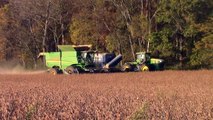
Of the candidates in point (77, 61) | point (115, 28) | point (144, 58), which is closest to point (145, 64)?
point (144, 58)

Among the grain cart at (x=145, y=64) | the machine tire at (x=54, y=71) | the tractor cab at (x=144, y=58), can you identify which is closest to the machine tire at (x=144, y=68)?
the grain cart at (x=145, y=64)

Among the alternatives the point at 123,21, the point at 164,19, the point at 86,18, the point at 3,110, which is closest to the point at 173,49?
the point at 164,19

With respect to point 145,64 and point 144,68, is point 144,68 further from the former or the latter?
point 145,64

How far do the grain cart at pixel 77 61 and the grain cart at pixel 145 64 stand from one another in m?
1.07

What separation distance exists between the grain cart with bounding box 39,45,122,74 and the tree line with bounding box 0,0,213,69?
581 cm

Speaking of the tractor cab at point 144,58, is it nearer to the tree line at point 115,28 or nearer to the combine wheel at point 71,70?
the tree line at point 115,28

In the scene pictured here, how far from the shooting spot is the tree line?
1390 inches

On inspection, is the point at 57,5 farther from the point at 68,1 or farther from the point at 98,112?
the point at 98,112

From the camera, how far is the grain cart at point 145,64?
32.8 metres

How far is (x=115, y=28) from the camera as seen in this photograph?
39812 millimetres

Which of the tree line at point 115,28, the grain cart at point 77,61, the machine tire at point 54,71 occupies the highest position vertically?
the tree line at point 115,28

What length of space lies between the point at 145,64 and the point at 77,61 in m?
5.09

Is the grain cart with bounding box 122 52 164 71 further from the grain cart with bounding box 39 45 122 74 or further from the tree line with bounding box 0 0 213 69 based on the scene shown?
the tree line with bounding box 0 0 213 69

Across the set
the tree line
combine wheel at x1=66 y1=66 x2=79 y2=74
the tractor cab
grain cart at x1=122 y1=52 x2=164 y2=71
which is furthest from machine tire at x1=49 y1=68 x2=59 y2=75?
the tree line
